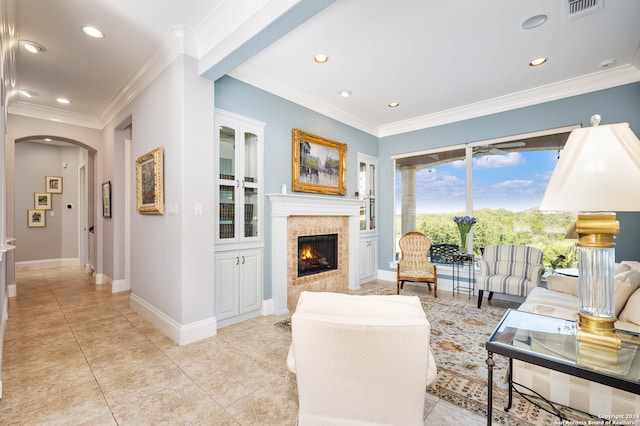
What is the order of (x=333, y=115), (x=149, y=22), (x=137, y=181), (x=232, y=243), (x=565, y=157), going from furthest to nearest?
(x=333, y=115), (x=137, y=181), (x=232, y=243), (x=149, y=22), (x=565, y=157)

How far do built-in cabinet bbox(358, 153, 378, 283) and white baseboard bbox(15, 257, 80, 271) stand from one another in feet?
23.2

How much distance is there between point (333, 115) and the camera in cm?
463

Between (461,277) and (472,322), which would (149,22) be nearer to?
(472,322)

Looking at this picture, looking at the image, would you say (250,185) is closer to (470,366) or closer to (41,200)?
(470,366)

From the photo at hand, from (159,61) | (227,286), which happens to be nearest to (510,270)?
(227,286)

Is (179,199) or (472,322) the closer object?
(179,199)

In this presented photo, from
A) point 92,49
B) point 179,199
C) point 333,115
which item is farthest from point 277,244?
point 92,49

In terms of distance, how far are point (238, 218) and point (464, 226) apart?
3397 millimetres

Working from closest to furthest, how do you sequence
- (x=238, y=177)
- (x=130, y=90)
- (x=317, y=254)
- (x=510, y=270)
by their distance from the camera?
(x=238, y=177)
(x=130, y=90)
(x=510, y=270)
(x=317, y=254)

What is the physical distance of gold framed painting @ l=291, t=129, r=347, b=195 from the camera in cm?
402

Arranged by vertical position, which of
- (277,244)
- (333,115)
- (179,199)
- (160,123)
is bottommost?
(277,244)

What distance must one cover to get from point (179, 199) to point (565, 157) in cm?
289

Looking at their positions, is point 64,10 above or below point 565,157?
above

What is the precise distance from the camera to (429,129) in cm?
505
